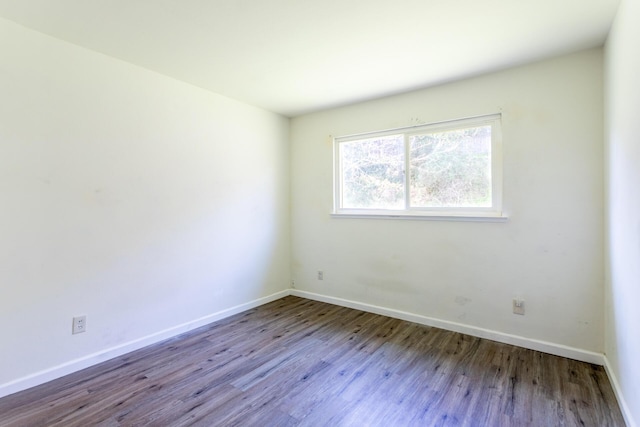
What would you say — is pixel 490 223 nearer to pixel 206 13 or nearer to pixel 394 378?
pixel 394 378

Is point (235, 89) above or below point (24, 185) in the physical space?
above

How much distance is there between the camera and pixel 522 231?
262 centimetres

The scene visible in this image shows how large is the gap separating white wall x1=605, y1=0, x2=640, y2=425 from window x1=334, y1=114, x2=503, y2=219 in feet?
2.55

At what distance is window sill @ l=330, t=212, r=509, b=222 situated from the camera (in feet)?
9.04

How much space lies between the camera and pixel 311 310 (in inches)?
142

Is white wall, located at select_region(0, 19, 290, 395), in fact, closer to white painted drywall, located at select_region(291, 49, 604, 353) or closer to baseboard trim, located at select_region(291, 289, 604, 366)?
baseboard trim, located at select_region(291, 289, 604, 366)

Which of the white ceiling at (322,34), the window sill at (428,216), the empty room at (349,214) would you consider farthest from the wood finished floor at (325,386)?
the white ceiling at (322,34)

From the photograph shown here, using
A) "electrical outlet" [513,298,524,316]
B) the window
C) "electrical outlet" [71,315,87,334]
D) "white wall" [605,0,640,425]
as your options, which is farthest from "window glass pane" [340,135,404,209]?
"electrical outlet" [71,315,87,334]

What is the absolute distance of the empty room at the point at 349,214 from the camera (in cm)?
188

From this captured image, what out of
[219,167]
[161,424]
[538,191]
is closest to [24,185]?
[219,167]

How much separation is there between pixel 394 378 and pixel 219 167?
2554 mm

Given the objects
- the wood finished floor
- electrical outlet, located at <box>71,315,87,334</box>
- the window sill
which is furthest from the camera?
the window sill

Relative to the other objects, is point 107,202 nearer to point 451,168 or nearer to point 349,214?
point 349,214

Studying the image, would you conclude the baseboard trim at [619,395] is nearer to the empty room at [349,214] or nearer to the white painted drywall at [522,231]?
the empty room at [349,214]
